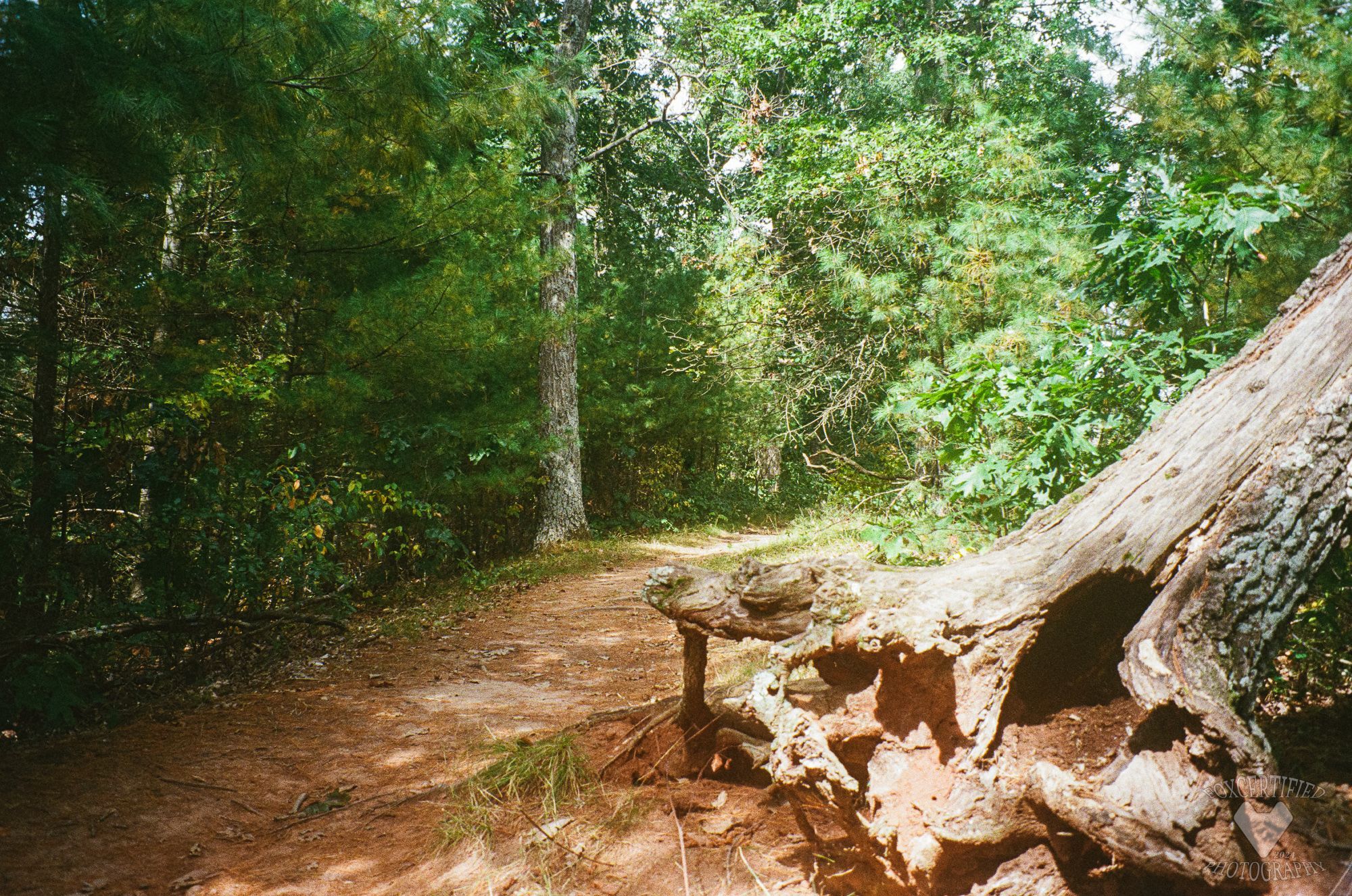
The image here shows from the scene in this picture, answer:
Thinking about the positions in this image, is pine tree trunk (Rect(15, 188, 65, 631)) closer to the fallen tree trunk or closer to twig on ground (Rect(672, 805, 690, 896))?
twig on ground (Rect(672, 805, 690, 896))

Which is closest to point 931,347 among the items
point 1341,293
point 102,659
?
point 1341,293

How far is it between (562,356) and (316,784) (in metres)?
8.40

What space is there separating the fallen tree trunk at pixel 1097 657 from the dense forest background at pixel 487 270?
809 mm

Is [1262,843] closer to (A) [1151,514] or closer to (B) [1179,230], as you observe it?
(A) [1151,514]

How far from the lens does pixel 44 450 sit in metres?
3.95

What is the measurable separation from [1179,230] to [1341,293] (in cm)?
123

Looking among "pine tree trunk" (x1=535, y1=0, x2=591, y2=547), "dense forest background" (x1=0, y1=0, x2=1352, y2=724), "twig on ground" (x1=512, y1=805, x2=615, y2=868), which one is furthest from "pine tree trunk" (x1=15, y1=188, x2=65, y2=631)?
"pine tree trunk" (x1=535, y1=0, x2=591, y2=547)

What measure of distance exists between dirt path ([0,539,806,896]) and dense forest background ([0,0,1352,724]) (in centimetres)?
60

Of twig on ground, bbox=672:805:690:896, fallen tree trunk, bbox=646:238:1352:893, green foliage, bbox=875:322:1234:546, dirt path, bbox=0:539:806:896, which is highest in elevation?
green foliage, bbox=875:322:1234:546

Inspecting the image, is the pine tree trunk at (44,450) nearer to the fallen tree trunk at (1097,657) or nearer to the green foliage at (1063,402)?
the fallen tree trunk at (1097,657)

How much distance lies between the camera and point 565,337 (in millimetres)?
9734

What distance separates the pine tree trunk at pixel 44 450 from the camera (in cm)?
393

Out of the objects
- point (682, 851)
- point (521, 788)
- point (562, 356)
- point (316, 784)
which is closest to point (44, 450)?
point (316, 784)

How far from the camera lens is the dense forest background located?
3.44m
